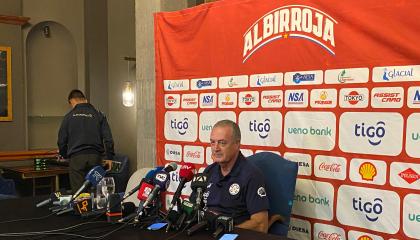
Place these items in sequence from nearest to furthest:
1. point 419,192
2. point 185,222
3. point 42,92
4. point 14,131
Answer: point 185,222
point 419,192
point 14,131
point 42,92

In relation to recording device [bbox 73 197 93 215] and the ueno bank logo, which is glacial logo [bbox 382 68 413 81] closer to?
the ueno bank logo

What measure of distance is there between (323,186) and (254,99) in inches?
30.5

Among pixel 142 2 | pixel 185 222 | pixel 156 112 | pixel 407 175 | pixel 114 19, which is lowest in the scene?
pixel 185 222

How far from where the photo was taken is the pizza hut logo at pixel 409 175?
7.13ft

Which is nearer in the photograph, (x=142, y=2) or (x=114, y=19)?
(x=142, y=2)

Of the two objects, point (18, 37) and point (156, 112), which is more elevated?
point (18, 37)

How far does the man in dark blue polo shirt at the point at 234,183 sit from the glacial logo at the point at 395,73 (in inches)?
33.4

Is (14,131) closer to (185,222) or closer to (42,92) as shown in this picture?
(42,92)

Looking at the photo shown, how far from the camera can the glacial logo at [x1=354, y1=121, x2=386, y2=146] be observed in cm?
229

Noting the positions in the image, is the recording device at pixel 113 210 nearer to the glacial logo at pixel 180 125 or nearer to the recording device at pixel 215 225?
the recording device at pixel 215 225

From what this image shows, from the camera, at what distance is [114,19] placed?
7.02 metres

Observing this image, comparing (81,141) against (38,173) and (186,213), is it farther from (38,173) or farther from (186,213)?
(186,213)

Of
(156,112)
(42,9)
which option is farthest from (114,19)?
(156,112)

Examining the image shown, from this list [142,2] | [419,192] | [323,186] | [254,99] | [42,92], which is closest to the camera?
[419,192]
